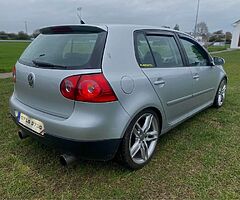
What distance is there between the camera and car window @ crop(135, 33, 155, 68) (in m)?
2.52

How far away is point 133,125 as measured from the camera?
95.0 inches

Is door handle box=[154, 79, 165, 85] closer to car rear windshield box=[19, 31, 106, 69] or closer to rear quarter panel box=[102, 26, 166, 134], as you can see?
rear quarter panel box=[102, 26, 166, 134]

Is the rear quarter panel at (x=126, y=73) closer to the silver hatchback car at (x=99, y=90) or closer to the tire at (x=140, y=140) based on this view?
the silver hatchback car at (x=99, y=90)

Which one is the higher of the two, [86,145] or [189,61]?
[189,61]

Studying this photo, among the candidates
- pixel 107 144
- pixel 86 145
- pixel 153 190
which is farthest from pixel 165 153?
pixel 86 145

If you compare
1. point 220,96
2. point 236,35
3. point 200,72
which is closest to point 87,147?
point 200,72

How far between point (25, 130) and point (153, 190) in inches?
57.7

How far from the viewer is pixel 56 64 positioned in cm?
226

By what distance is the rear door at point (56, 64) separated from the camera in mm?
2154

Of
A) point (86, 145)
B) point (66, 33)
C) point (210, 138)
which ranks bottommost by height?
point (210, 138)

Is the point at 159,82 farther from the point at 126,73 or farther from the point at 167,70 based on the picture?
the point at 126,73

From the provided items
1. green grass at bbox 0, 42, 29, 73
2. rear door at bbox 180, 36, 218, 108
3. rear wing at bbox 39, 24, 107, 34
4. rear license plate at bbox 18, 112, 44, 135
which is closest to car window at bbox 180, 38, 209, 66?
rear door at bbox 180, 36, 218, 108

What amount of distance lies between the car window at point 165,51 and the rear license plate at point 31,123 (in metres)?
1.46

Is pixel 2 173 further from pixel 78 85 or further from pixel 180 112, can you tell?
pixel 180 112
